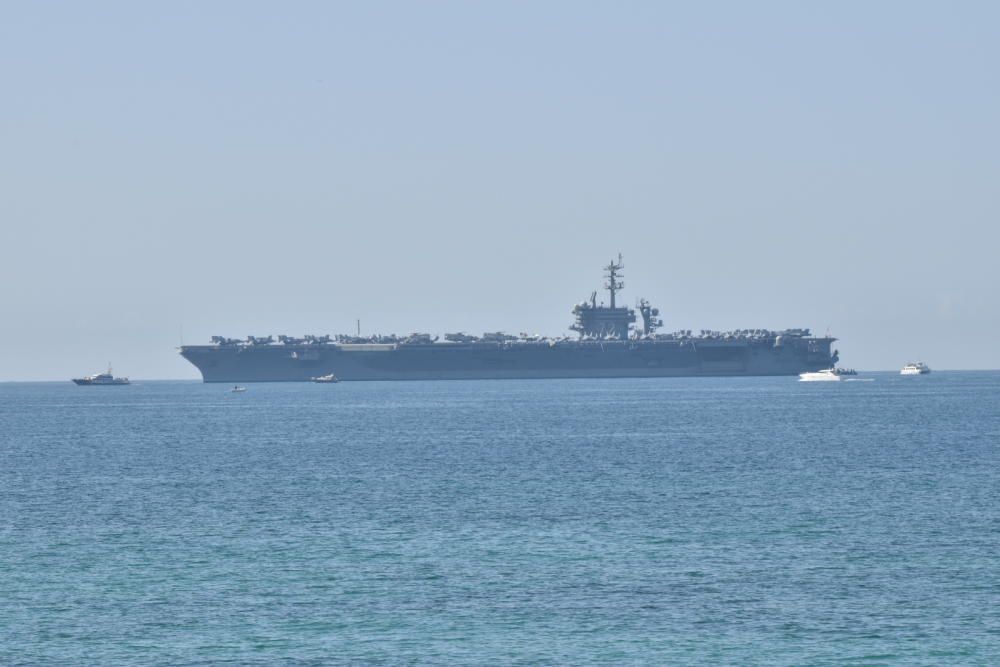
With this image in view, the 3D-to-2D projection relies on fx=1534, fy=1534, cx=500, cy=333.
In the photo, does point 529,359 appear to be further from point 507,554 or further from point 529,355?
point 507,554

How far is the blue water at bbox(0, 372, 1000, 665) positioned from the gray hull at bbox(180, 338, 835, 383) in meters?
88.3

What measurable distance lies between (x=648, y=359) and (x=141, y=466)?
3924 inches

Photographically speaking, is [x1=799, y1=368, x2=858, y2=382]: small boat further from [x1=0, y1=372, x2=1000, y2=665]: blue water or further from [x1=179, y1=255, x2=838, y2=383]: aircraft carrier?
[x1=0, y1=372, x2=1000, y2=665]: blue water

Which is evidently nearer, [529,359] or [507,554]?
[507,554]

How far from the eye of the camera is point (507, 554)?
26.5m

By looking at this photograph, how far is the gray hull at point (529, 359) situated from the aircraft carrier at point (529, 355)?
0.09 m

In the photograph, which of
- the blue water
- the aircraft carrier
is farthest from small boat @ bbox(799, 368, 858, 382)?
the blue water

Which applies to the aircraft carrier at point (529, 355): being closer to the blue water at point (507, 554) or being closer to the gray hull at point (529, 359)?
the gray hull at point (529, 359)

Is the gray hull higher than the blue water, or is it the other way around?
the gray hull

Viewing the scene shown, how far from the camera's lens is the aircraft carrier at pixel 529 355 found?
145 meters

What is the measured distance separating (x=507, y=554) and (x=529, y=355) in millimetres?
119386

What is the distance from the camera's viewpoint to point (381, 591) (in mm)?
23078

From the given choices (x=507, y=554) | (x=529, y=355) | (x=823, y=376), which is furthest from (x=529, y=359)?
(x=507, y=554)

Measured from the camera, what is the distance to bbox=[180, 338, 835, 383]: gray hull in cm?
14500
